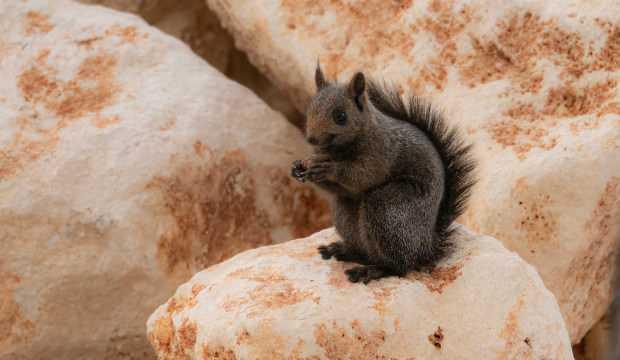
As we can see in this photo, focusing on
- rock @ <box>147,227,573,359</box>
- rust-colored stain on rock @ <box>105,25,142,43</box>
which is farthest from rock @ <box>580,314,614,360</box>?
rust-colored stain on rock @ <box>105,25,142,43</box>

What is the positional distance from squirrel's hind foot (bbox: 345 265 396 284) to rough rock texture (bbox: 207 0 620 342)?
1.04 m

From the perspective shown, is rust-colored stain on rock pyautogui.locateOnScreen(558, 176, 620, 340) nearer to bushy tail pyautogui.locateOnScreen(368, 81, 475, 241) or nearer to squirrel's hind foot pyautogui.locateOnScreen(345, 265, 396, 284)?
bushy tail pyautogui.locateOnScreen(368, 81, 475, 241)

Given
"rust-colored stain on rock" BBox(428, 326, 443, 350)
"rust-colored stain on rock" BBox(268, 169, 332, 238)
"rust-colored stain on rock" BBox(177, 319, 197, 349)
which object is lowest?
Result: "rust-colored stain on rock" BBox(268, 169, 332, 238)

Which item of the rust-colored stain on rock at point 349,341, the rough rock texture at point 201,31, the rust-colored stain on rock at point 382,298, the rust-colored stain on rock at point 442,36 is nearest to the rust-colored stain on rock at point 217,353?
the rust-colored stain on rock at point 349,341

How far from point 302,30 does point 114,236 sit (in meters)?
1.68

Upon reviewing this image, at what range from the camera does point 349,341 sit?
9.19 feet

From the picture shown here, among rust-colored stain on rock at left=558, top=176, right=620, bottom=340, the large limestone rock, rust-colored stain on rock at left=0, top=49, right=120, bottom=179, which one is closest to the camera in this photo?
rust-colored stain on rock at left=558, top=176, right=620, bottom=340

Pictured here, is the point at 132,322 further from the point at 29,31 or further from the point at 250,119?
the point at 29,31

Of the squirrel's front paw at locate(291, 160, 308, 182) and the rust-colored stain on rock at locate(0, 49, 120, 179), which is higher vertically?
the squirrel's front paw at locate(291, 160, 308, 182)

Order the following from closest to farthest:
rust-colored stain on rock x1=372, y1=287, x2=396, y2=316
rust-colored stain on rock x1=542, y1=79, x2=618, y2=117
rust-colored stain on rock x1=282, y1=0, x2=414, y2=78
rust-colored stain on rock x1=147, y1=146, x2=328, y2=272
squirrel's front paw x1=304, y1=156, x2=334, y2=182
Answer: rust-colored stain on rock x1=372, y1=287, x2=396, y2=316 < squirrel's front paw x1=304, y1=156, x2=334, y2=182 < rust-colored stain on rock x1=542, y1=79, x2=618, y2=117 < rust-colored stain on rock x1=147, y1=146, x2=328, y2=272 < rust-colored stain on rock x1=282, y1=0, x2=414, y2=78

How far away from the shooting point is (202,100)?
4.82 m

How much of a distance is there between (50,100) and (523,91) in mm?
2601

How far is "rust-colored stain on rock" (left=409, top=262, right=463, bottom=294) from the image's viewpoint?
304cm

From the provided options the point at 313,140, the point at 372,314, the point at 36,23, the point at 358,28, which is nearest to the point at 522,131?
the point at 358,28
